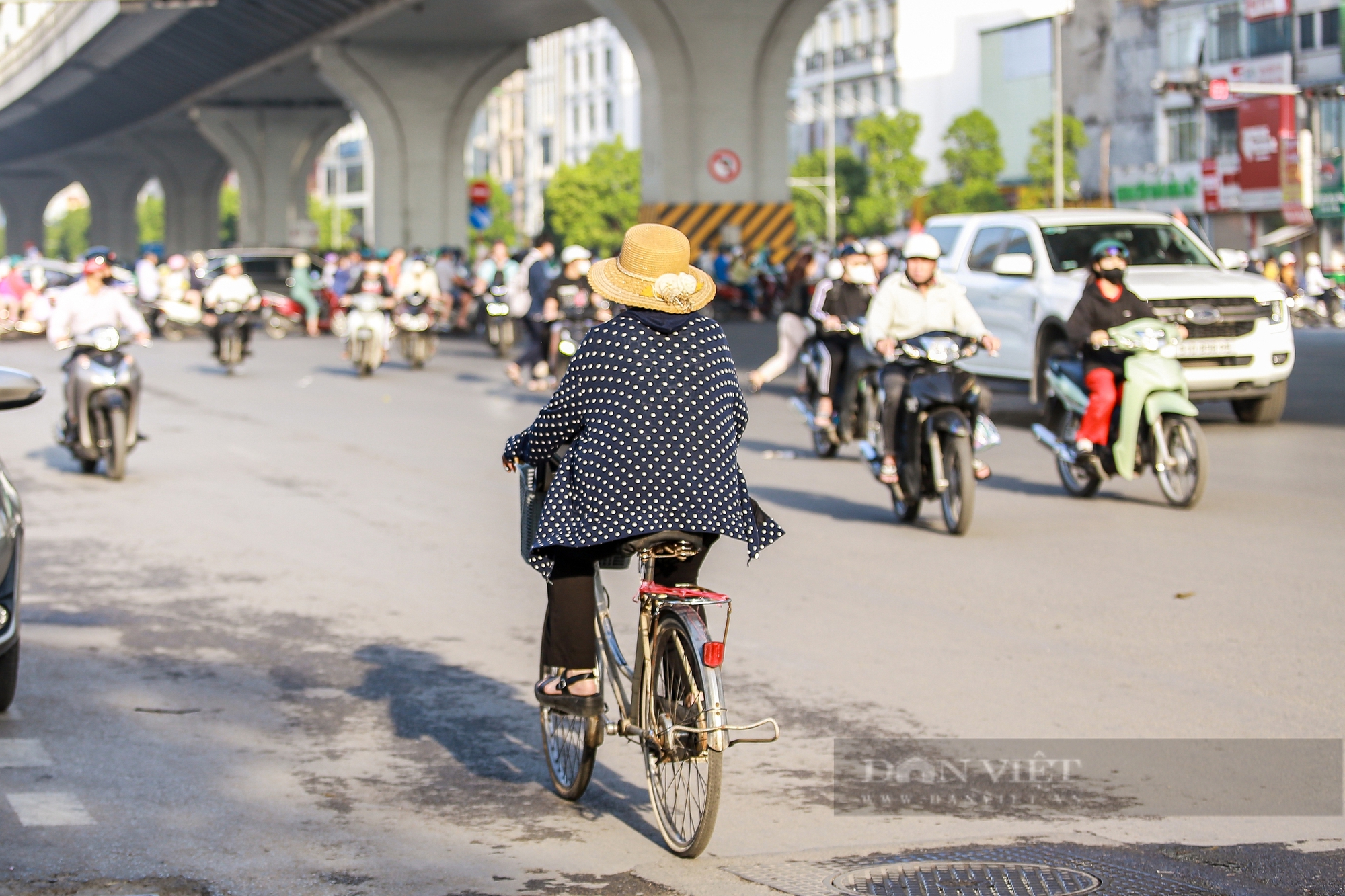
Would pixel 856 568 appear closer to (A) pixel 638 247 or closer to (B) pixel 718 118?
(A) pixel 638 247

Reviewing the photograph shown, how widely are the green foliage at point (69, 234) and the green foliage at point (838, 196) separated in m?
95.4

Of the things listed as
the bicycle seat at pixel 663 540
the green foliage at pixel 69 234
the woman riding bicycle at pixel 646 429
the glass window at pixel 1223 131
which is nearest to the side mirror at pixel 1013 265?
the woman riding bicycle at pixel 646 429

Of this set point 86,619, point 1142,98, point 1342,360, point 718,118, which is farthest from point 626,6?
point 1142,98

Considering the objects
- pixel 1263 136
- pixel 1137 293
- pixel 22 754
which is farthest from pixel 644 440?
pixel 1263 136

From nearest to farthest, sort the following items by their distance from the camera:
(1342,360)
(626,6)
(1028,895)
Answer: (1028,895) → (1342,360) → (626,6)

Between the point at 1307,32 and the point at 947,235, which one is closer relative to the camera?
the point at 947,235

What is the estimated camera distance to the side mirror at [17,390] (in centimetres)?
655

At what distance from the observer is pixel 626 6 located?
32531 mm

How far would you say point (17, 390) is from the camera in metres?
6.57

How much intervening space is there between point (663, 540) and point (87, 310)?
10.3 meters

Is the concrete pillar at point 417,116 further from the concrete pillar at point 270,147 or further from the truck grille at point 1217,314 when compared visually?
the truck grille at point 1217,314

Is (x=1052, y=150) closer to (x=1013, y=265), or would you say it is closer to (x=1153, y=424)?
(x=1013, y=265)

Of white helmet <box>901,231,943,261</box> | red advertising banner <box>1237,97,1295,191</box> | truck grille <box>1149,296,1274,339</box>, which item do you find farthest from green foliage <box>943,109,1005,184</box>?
white helmet <box>901,231,943,261</box>

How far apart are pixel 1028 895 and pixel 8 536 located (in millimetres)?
3642
